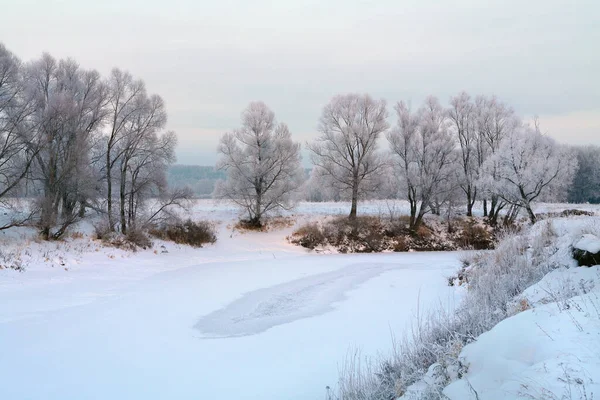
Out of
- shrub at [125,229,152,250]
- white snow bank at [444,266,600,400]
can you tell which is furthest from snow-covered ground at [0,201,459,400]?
white snow bank at [444,266,600,400]

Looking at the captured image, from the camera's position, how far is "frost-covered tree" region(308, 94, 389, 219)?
34312 millimetres

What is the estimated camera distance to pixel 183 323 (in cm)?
1012

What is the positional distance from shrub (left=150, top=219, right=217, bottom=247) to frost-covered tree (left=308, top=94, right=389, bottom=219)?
12014mm

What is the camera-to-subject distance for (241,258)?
24.7 m

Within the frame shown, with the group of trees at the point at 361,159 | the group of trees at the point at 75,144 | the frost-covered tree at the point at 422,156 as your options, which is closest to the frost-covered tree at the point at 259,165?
the group of trees at the point at 361,159

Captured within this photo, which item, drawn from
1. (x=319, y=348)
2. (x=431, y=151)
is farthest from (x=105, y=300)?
(x=431, y=151)

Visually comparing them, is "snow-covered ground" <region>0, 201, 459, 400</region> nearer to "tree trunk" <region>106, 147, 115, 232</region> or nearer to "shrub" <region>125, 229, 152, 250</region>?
"shrub" <region>125, 229, 152, 250</region>

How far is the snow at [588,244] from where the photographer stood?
6.83 metres

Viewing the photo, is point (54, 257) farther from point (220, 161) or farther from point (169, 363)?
point (220, 161)

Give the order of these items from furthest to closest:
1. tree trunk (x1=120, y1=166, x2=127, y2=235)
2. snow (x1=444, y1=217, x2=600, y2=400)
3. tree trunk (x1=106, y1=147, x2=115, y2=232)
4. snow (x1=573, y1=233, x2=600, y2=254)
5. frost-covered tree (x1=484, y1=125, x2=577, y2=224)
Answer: frost-covered tree (x1=484, y1=125, x2=577, y2=224)
tree trunk (x1=120, y1=166, x2=127, y2=235)
tree trunk (x1=106, y1=147, x2=115, y2=232)
snow (x1=573, y1=233, x2=600, y2=254)
snow (x1=444, y1=217, x2=600, y2=400)

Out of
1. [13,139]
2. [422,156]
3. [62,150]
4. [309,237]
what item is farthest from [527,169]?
[13,139]

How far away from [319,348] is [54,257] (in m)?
12.6

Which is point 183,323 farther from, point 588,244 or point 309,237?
point 309,237

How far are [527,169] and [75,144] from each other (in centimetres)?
2796
